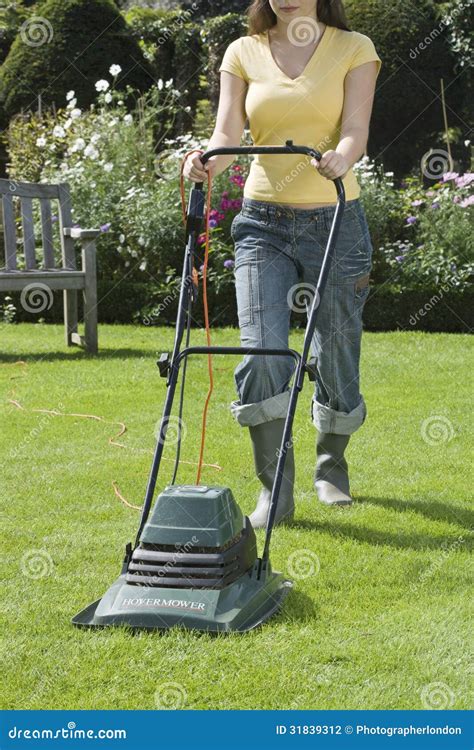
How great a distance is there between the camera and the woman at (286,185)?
3789 millimetres

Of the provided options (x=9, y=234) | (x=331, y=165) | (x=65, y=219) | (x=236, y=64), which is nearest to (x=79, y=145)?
(x=65, y=219)

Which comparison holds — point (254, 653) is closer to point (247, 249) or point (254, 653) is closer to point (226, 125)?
point (247, 249)

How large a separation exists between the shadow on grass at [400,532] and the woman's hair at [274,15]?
1.70 m

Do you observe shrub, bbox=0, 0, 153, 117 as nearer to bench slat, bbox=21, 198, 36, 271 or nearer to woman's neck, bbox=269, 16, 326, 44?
bench slat, bbox=21, 198, 36, 271

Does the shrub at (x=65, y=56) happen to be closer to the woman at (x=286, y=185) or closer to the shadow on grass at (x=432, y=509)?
the woman at (x=286, y=185)

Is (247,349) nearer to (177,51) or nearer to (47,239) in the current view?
(47,239)

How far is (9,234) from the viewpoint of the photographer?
7570 millimetres

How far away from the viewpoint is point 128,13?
54.7 ft

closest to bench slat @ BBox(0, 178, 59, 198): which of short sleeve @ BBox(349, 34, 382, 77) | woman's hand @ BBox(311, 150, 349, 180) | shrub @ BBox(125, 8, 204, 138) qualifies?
short sleeve @ BBox(349, 34, 382, 77)

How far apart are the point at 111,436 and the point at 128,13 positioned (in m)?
12.7

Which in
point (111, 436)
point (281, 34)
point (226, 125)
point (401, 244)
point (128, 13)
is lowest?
point (111, 436)

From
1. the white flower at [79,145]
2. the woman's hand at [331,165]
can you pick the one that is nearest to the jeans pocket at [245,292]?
the woman's hand at [331,165]

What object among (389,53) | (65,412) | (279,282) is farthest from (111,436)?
(389,53)

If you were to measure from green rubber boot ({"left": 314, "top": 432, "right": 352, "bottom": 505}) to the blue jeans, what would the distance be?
395mm
